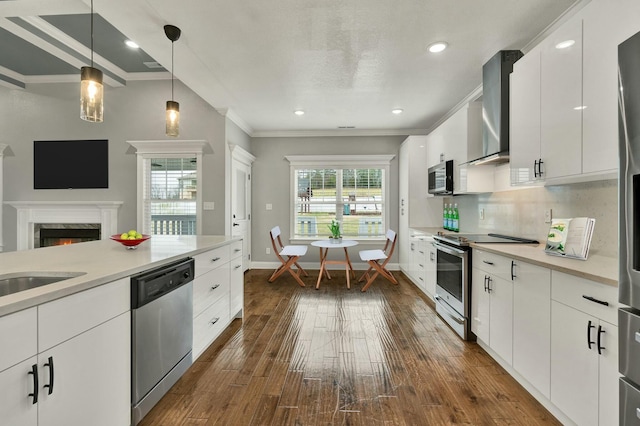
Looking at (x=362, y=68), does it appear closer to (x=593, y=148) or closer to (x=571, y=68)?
(x=571, y=68)

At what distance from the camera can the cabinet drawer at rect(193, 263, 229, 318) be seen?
7.25 ft

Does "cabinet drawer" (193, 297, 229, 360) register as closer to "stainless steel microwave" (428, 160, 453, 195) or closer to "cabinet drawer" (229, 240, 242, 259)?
"cabinet drawer" (229, 240, 242, 259)

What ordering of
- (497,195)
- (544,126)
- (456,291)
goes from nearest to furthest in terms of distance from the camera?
(544,126) → (456,291) → (497,195)

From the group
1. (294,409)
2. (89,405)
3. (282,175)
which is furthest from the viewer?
(282,175)

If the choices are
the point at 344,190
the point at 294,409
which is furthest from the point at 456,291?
the point at 344,190

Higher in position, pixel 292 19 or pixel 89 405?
pixel 292 19

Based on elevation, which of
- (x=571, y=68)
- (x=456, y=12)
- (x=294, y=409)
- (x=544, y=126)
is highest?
(x=456, y=12)

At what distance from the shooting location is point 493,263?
229 centimetres

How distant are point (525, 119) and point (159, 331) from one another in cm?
287

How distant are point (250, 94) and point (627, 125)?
353cm

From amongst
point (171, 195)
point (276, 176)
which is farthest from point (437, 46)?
point (171, 195)

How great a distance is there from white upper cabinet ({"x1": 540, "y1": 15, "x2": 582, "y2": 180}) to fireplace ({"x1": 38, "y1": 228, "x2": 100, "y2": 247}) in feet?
18.4

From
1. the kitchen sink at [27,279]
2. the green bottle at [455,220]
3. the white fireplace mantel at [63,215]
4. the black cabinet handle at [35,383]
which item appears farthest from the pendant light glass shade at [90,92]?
the green bottle at [455,220]

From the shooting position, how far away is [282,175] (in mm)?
5668
